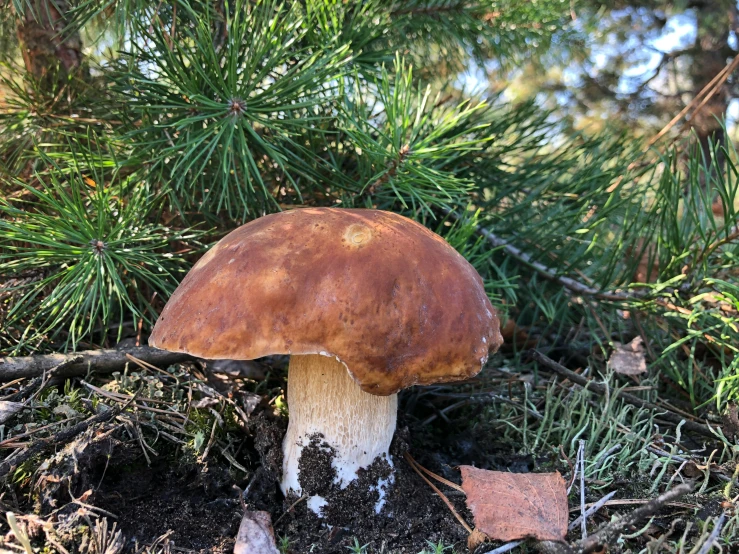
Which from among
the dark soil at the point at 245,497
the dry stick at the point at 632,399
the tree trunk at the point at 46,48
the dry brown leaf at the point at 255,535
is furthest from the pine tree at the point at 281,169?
the dry brown leaf at the point at 255,535

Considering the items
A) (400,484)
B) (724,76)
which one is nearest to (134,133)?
(400,484)

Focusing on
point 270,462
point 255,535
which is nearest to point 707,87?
point 270,462

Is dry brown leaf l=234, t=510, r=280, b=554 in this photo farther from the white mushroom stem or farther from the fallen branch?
the fallen branch

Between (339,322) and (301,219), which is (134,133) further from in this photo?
(339,322)

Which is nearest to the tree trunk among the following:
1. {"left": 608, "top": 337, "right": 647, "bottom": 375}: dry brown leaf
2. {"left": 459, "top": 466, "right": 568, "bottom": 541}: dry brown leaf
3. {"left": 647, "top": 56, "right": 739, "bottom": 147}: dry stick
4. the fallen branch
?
the fallen branch

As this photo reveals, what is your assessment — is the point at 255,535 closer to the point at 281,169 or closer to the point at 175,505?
the point at 175,505

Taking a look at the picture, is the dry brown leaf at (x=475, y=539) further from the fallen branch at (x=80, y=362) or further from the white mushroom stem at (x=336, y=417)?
the fallen branch at (x=80, y=362)
